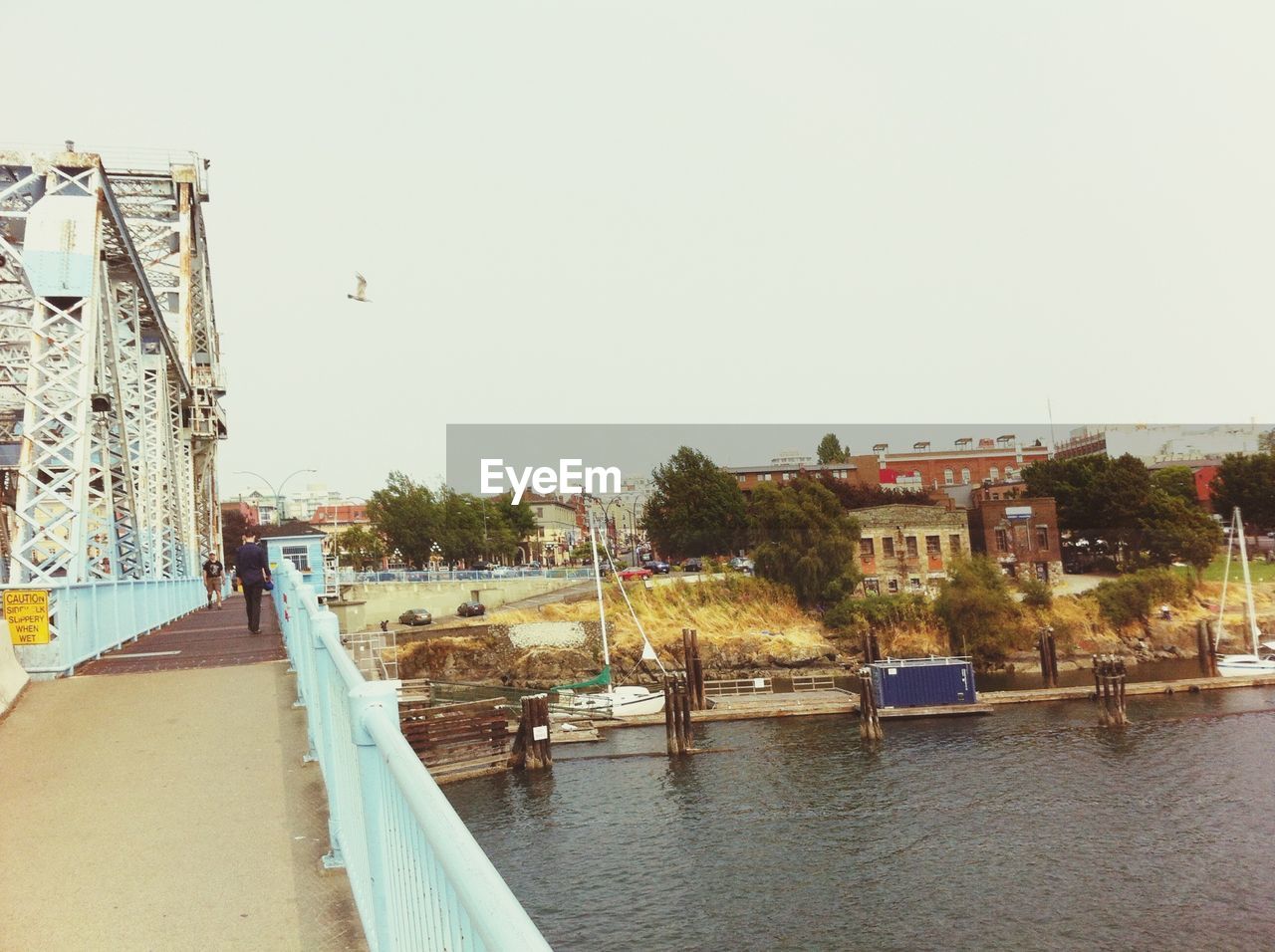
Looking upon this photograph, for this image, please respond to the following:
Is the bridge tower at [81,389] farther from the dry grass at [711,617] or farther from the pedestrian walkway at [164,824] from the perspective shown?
the dry grass at [711,617]

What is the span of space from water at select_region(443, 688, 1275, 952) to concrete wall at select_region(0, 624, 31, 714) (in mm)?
15563

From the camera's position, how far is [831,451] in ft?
370

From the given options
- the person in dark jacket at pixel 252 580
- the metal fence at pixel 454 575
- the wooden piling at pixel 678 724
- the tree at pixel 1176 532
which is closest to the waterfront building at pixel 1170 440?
the tree at pixel 1176 532

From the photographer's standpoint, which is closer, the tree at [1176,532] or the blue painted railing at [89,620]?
the blue painted railing at [89,620]

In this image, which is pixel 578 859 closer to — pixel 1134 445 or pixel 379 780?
pixel 379 780

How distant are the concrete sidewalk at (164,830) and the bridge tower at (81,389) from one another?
4470mm

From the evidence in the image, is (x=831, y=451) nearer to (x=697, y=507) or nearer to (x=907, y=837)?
(x=697, y=507)

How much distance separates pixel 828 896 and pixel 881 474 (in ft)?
288

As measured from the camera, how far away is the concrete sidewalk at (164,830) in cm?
489

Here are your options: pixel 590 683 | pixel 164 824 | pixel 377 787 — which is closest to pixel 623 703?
pixel 590 683

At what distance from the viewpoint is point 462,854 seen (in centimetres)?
222

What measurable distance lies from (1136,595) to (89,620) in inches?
2732

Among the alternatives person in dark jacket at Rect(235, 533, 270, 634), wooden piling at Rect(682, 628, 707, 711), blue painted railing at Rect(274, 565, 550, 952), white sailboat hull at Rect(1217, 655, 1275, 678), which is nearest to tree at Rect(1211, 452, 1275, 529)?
white sailboat hull at Rect(1217, 655, 1275, 678)

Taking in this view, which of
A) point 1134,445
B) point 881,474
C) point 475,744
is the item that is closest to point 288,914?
point 475,744
